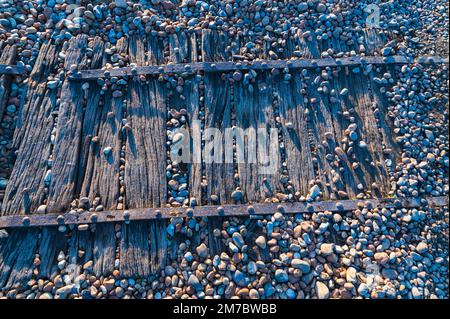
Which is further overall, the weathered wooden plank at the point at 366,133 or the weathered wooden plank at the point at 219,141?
the weathered wooden plank at the point at 366,133

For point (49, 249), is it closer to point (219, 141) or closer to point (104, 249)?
point (104, 249)

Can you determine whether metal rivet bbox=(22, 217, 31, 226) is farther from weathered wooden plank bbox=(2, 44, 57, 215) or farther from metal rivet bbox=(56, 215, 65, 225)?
metal rivet bbox=(56, 215, 65, 225)

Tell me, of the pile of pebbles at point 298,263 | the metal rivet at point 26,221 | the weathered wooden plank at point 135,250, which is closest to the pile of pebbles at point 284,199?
the pile of pebbles at point 298,263


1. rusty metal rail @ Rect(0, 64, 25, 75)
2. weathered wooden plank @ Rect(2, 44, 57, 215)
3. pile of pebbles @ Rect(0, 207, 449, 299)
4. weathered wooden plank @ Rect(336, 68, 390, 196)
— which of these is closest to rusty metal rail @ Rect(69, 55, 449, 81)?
weathered wooden plank @ Rect(336, 68, 390, 196)

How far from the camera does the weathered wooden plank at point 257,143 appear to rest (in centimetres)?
347

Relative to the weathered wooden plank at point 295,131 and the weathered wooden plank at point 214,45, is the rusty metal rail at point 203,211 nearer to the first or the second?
the weathered wooden plank at point 295,131

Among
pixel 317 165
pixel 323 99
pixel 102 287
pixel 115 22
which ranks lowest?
pixel 102 287

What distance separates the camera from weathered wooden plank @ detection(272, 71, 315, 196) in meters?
3.53

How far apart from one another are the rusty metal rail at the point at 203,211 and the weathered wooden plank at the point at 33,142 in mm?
211

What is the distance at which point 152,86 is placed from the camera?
379 centimetres
